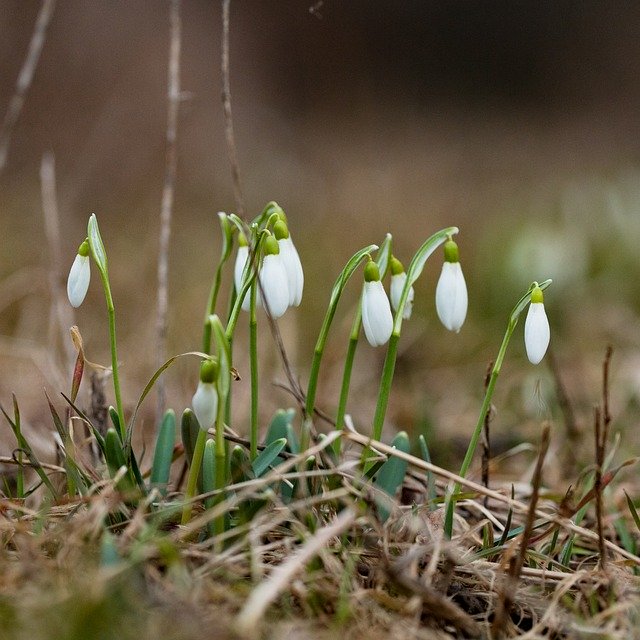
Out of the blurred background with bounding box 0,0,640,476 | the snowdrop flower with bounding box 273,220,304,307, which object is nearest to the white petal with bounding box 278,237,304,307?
the snowdrop flower with bounding box 273,220,304,307

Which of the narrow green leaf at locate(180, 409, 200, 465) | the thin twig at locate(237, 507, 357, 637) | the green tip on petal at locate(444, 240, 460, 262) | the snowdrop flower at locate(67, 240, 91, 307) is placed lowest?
the thin twig at locate(237, 507, 357, 637)

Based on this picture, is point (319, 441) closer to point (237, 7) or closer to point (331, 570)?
point (331, 570)

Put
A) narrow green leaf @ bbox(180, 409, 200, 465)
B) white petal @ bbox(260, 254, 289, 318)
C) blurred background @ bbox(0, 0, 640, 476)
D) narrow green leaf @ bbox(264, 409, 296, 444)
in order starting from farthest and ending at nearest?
blurred background @ bbox(0, 0, 640, 476), narrow green leaf @ bbox(264, 409, 296, 444), narrow green leaf @ bbox(180, 409, 200, 465), white petal @ bbox(260, 254, 289, 318)

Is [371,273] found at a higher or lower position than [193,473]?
higher

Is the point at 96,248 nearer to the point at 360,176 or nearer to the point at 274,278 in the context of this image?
the point at 274,278

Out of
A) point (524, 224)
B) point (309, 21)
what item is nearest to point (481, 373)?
point (524, 224)

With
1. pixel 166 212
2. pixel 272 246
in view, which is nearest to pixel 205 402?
pixel 272 246

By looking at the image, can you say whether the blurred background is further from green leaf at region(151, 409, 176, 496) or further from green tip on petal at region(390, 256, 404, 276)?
green leaf at region(151, 409, 176, 496)
